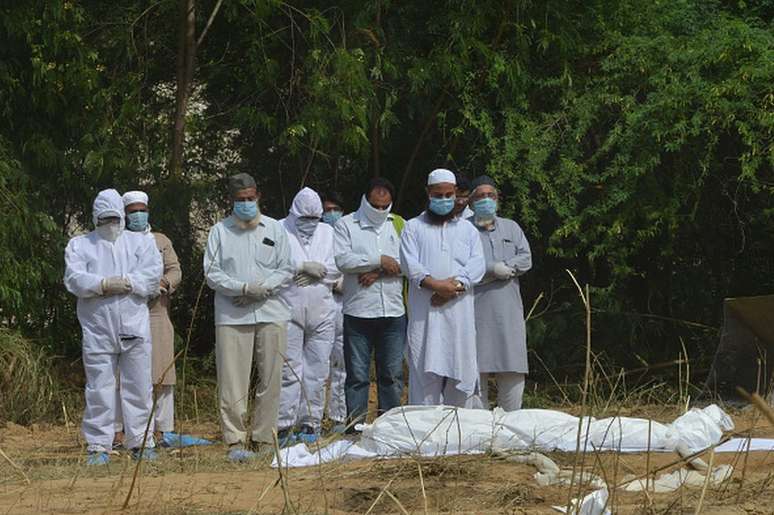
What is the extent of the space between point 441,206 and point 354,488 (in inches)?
128

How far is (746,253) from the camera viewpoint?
44.1 ft

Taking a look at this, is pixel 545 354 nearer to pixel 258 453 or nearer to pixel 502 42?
pixel 502 42

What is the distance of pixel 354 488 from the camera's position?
23.0 feet

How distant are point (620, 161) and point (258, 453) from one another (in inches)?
187

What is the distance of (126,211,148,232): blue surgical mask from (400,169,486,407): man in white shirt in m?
1.84

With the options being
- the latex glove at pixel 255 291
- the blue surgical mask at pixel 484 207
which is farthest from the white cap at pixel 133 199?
the blue surgical mask at pixel 484 207

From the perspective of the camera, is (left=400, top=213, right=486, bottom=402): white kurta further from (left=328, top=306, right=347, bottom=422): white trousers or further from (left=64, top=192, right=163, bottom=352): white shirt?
(left=328, top=306, right=347, bottom=422): white trousers

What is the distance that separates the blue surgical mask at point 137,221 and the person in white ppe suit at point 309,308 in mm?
1064

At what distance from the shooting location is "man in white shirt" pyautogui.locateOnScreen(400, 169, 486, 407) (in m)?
9.74

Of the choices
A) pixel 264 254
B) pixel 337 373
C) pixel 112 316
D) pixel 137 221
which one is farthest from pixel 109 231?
pixel 337 373

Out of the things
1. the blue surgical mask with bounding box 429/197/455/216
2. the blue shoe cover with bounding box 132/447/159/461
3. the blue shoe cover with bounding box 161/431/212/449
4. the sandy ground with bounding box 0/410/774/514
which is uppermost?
the blue surgical mask with bounding box 429/197/455/216

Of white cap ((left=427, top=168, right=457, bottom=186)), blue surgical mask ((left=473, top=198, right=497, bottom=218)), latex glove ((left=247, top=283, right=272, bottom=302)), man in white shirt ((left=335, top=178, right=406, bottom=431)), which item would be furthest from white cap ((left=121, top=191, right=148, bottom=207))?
blue surgical mask ((left=473, top=198, right=497, bottom=218))

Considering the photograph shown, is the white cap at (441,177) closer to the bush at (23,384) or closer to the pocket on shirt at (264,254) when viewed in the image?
the pocket on shirt at (264,254)

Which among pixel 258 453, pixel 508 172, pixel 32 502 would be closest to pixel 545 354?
pixel 508 172
